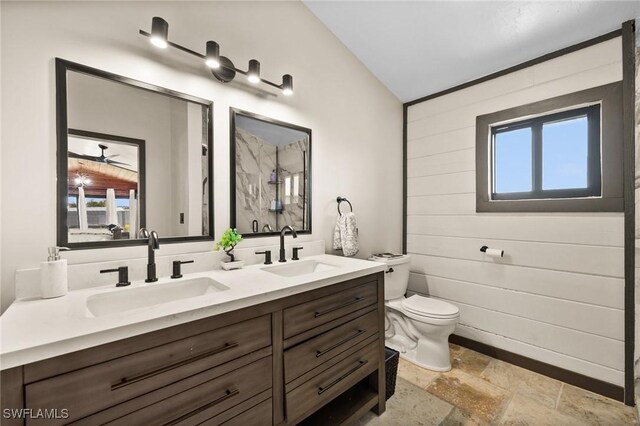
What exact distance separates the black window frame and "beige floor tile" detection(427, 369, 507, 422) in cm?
142

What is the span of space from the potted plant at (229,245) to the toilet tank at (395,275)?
1.28m

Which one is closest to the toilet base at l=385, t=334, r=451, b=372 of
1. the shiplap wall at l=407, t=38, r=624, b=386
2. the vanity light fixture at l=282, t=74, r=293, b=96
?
the shiplap wall at l=407, t=38, r=624, b=386

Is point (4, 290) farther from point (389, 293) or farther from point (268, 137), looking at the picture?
point (389, 293)

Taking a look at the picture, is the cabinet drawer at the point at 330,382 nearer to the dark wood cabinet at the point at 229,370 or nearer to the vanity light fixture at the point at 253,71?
the dark wood cabinet at the point at 229,370

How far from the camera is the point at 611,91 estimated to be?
174cm

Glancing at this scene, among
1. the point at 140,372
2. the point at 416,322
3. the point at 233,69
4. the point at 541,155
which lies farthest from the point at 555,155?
the point at 140,372

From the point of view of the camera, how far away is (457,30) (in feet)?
6.45

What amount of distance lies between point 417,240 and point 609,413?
5.40 feet

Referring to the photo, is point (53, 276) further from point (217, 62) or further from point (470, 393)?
point (470, 393)

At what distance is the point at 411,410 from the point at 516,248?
1441mm

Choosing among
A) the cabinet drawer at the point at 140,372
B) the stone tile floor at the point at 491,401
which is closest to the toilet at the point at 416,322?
the stone tile floor at the point at 491,401

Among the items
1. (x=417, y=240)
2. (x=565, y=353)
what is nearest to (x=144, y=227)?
(x=417, y=240)

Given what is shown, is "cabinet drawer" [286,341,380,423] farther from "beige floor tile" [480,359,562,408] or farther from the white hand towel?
"beige floor tile" [480,359,562,408]

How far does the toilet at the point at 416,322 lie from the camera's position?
2012 millimetres
